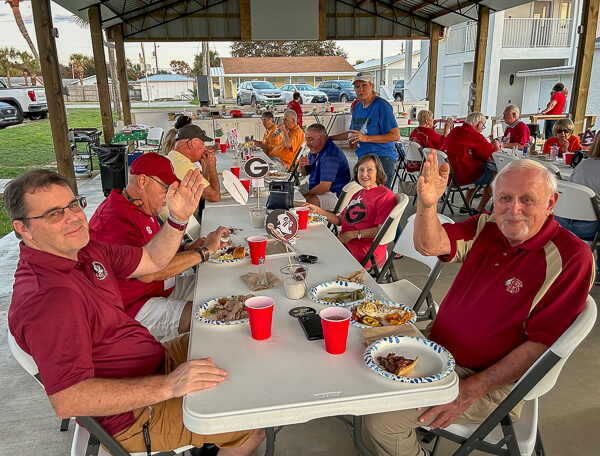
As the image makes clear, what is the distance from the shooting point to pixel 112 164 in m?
6.97

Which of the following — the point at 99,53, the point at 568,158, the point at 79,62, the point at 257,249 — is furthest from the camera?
the point at 79,62

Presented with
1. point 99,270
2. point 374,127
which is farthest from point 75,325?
point 374,127

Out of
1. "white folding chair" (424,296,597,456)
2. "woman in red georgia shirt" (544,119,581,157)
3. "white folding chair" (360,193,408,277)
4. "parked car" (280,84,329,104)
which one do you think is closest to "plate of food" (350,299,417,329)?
"white folding chair" (424,296,597,456)

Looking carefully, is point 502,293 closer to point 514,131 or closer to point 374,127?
point 374,127

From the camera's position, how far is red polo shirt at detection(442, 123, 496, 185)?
5531mm

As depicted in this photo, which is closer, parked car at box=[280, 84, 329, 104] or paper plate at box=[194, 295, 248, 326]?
paper plate at box=[194, 295, 248, 326]

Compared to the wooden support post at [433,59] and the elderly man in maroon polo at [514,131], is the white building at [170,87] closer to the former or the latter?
the wooden support post at [433,59]

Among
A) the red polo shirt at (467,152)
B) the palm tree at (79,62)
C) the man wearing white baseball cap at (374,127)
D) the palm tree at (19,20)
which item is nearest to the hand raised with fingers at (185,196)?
the man wearing white baseball cap at (374,127)

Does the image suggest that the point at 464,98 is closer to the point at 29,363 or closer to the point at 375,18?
the point at 375,18

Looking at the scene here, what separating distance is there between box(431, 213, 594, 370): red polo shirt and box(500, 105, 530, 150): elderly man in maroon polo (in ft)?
16.6

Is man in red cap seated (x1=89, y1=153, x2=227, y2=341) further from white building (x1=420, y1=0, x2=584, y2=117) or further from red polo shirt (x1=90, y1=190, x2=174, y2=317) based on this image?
white building (x1=420, y1=0, x2=584, y2=117)

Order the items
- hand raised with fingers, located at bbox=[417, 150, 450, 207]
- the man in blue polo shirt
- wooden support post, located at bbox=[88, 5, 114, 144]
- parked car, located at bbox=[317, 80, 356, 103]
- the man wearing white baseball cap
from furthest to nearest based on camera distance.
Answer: parked car, located at bbox=[317, 80, 356, 103], wooden support post, located at bbox=[88, 5, 114, 144], the man wearing white baseball cap, the man in blue polo shirt, hand raised with fingers, located at bbox=[417, 150, 450, 207]

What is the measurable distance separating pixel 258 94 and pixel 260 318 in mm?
19459

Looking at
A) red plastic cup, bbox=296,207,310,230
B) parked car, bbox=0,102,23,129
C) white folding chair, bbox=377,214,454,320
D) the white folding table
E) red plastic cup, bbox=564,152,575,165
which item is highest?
parked car, bbox=0,102,23,129
